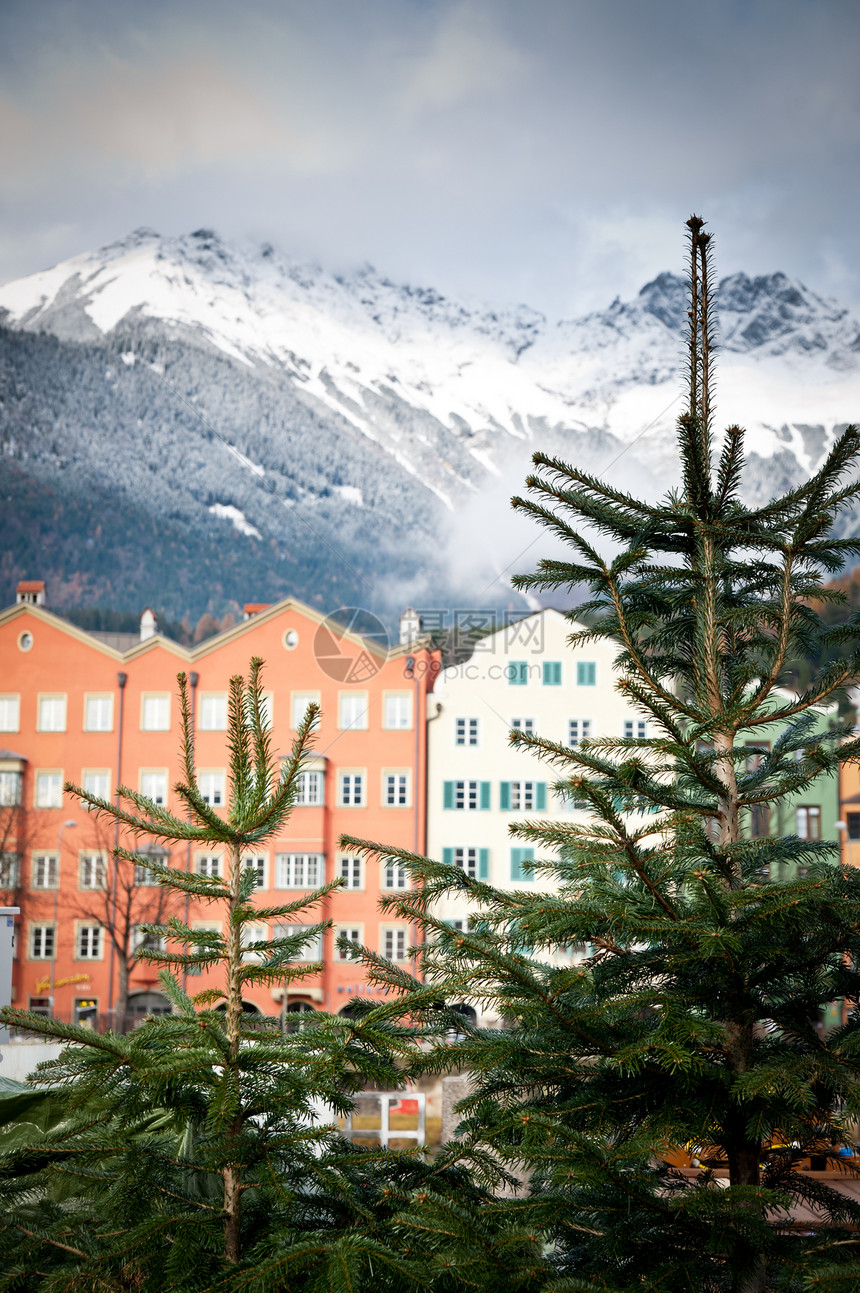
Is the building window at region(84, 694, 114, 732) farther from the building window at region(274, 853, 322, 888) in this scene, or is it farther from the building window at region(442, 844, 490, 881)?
the building window at region(442, 844, 490, 881)

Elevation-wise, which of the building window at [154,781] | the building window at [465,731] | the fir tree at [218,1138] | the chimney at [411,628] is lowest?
the fir tree at [218,1138]

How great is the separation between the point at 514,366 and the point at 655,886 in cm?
15607

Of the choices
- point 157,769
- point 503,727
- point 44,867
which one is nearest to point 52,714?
point 157,769

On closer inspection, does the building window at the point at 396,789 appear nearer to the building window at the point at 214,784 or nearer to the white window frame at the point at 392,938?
the white window frame at the point at 392,938

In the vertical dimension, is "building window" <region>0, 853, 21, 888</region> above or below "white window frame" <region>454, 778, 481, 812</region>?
below

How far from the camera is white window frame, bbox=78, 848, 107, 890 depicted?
130 feet

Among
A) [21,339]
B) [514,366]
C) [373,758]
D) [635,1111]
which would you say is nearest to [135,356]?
[21,339]

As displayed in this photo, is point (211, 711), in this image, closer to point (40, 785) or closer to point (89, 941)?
point (40, 785)

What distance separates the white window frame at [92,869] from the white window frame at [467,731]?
493 inches

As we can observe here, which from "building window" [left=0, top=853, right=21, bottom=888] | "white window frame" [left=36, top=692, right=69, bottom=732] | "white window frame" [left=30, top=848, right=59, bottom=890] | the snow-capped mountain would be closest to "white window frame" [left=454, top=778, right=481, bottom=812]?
"white window frame" [left=36, top=692, right=69, bottom=732]

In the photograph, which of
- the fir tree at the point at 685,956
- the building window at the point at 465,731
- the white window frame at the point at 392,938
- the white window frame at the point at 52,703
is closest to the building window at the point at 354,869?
the white window frame at the point at 392,938

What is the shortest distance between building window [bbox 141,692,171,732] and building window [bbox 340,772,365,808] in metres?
6.41

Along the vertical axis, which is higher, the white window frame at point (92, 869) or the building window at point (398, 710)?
the building window at point (398, 710)

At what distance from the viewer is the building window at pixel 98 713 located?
131 ft
